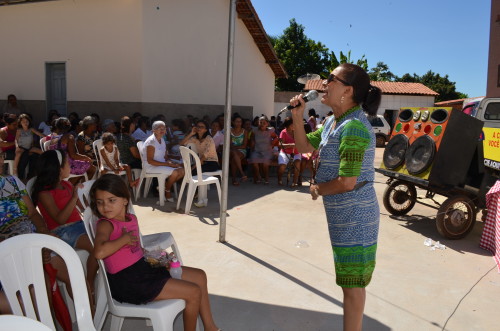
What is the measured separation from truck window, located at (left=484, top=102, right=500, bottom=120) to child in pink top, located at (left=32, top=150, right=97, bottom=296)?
21.8 feet

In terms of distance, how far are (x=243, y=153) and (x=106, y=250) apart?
6.35 metres

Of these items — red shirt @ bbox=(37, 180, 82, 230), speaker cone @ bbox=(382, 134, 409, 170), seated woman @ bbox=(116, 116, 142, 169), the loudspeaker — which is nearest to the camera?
red shirt @ bbox=(37, 180, 82, 230)

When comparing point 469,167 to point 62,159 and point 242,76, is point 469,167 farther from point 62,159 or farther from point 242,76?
point 242,76

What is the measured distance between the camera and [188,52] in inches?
412

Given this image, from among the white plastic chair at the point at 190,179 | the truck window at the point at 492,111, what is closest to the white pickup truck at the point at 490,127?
the truck window at the point at 492,111

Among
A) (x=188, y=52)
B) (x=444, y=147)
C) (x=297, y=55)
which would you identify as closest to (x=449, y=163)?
(x=444, y=147)

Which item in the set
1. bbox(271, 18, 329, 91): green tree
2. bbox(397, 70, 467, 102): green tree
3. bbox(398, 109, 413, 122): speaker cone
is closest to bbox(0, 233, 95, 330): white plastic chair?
bbox(398, 109, 413, 122): speaker cone

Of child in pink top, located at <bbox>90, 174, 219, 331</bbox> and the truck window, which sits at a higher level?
the truck window

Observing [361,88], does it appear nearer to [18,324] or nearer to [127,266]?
[127,266]

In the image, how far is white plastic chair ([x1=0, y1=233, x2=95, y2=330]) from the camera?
6.04 feet

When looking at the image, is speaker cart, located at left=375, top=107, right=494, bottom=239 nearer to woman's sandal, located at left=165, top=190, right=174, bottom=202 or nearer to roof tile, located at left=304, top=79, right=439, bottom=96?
woman's sandal, located at left=165, top=190, right=174, bottom=202

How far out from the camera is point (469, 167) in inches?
203

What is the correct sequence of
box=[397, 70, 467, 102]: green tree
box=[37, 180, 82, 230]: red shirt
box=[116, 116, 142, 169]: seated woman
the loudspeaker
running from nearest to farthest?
box=[37, 180, 82, 230]: red shirt < the loudspeaker < box=[116, 116, 142, 169]: seated woman < box=[397, 70, 467, 102]: green tree

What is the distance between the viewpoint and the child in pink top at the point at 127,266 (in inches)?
91.0
